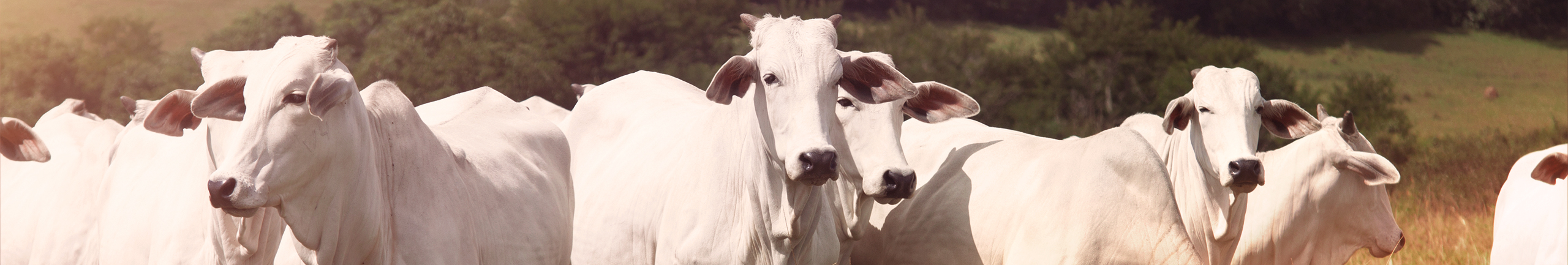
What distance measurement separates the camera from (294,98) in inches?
138

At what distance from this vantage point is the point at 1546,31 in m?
53.5

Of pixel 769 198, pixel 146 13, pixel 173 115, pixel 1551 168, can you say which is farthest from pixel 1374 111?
pixel 146 13

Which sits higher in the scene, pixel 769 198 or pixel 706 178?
pixel 769 198

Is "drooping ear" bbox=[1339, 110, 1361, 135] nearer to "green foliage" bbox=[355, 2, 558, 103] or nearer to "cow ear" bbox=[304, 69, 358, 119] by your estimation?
"cow ear" bbox=[304, 69, 358, 119]

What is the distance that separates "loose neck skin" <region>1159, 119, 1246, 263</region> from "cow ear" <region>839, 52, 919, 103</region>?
262cm

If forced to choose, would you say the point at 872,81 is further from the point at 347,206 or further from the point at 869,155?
the point at 347,206

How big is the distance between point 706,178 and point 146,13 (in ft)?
171

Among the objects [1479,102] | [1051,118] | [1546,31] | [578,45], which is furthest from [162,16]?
[1546,31]

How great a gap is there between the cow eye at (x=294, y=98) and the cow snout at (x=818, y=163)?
172 cm

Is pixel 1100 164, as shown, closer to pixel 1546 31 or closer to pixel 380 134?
pixel 380 134

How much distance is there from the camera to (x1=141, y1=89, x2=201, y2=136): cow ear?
404cm

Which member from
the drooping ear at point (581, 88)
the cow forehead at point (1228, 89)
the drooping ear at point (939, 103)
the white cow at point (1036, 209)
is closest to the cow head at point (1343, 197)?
the cow forehead at point (1228, 89)

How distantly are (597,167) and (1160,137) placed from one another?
365cm

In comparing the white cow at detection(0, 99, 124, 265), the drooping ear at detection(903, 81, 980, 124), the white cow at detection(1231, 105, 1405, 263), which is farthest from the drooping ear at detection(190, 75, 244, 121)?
the white cow at detection(1231, 105, 1405, 263)
